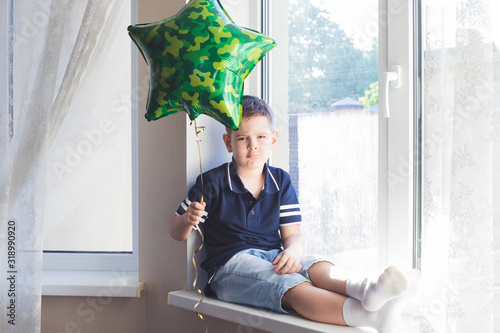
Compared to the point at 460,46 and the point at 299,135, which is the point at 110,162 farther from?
the point at 460,46

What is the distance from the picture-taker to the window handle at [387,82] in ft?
4.66

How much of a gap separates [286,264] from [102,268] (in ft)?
2.66

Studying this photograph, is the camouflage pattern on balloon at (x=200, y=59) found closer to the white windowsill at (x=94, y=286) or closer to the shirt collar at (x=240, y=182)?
the shirt collar at (x=240, y=182)

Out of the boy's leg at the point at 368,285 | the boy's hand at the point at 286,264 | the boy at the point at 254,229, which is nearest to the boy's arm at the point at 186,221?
the boy at the point at 254,229

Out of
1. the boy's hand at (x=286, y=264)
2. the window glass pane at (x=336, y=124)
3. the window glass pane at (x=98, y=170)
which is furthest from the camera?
the window glass pane at (x=98, y=170)

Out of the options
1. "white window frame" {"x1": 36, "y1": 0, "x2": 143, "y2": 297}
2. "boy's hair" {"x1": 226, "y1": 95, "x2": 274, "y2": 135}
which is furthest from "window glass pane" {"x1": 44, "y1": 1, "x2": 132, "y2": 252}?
"boy's hair" {"x1": 226, "y1": 95, "x2": 274, "y2": 135}

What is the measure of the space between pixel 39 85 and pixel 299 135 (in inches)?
33.8

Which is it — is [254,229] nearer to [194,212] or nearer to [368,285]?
[194,212]

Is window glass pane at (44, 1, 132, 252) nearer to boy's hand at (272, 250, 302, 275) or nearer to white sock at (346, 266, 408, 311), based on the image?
boy's hand at (272, 250, 302, 275)

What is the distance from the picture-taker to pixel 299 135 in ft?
5.57

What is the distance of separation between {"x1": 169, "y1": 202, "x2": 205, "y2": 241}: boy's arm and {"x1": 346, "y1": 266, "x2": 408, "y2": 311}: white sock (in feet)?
1.54

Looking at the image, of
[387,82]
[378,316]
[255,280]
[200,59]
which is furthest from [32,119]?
[378,316]

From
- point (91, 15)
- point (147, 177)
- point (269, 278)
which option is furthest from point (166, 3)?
point (269, 278)

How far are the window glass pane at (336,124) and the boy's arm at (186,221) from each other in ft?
1.27
